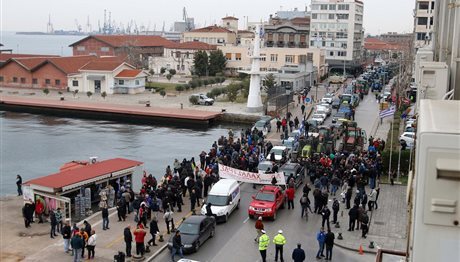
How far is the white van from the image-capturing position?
19.8 m

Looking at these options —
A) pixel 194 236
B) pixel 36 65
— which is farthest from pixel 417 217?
pixel 36 65

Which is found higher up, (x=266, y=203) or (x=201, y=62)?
(x=201, y=62)

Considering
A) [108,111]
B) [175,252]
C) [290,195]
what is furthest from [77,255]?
[108,111]

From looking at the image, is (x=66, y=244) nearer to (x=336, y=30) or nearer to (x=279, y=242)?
(x=279, y=242)

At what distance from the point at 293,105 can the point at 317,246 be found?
120 feet

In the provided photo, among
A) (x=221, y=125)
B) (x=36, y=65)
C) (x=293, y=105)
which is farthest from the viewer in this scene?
(x=36, y=65)

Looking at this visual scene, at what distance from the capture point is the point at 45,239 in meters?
18.1

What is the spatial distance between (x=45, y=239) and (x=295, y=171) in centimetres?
1132

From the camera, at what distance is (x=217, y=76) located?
8056 cm

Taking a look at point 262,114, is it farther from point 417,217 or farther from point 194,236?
point 417,217

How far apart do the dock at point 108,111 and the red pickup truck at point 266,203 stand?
93.2 ft

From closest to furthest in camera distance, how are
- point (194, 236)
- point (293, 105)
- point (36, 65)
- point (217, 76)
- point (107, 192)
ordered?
point (194, 236) → point (107, 192) → point (293, 105) → point (36, 65) → point (217, 76)

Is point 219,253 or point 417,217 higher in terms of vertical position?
point 417,217

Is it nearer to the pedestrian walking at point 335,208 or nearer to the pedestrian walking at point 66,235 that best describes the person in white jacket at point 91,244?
the pedestrian walking at point 66,235
